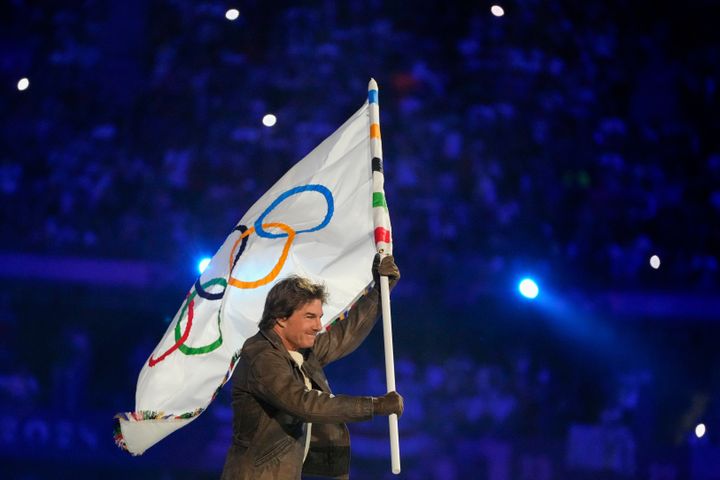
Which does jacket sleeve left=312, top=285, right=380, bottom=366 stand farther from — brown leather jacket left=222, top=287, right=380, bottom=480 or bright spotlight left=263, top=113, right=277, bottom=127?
bright spotlight left=263, top=113, right=277, bottom=127

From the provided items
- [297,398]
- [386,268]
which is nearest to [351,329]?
[386,268]

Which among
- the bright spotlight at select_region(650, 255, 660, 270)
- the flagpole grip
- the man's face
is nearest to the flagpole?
the flagpole grip

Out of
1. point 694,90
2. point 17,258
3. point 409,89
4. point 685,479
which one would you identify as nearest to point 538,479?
point 685,479

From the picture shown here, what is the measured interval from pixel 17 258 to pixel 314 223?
13.5 ft

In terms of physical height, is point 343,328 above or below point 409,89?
below

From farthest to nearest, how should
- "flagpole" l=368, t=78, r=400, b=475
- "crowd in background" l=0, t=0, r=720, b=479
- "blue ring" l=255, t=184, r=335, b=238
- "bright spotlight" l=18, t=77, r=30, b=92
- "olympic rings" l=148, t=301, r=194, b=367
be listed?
"bright spotlight" l=18, t=77, r=30, b=92 → "crowd in background" l=0, t=0, r=720, b=479 → "blue ring" l=255, t=184, r=335, b=238 → "olympic rings" l=148, t=301, r=194, b=367 → "flagpole" l=368, t=78, r=400, b=475

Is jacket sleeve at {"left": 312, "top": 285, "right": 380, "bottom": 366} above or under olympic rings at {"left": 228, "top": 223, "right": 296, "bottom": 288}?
under

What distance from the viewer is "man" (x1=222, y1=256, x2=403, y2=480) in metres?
2.65

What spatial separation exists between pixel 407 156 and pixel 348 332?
3680 mm

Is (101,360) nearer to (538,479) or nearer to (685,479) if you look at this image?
(538,479)

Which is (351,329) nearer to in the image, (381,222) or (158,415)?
(381,222)

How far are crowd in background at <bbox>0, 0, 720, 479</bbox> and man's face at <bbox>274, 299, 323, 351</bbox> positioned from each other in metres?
3.65

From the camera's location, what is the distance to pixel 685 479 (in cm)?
667

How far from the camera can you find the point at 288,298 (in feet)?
9.45
